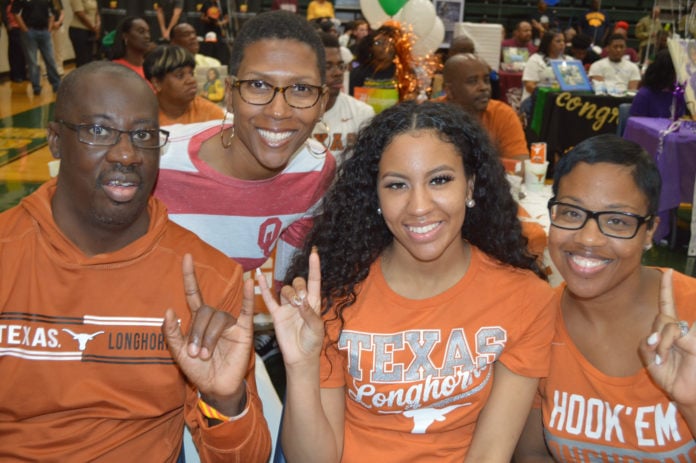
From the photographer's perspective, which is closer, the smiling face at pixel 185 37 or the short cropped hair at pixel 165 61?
the short cropped hair at pixel 165 61

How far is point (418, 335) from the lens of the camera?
5.68 ft

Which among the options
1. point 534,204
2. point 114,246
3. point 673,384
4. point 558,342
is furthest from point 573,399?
point 534,204

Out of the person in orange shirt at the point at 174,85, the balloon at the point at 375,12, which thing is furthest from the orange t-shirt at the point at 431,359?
the balloon at the point at 375,12

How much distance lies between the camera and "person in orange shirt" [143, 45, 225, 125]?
15.7ft

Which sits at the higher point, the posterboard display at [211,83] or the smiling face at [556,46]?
the smiling face at [556,46]

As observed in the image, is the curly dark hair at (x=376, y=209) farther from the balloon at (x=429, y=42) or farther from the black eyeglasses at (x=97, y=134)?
the balloon at (x=429, y=42)

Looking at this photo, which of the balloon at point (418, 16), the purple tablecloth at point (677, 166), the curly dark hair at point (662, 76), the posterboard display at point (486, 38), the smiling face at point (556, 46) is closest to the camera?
the purple tablecloth at point (677, 166)

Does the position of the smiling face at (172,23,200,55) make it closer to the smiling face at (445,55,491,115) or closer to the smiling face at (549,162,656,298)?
the smiling face at (445,55,491,115)

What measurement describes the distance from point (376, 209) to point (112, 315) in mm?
807

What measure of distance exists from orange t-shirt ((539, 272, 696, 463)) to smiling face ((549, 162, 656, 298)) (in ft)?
0.54

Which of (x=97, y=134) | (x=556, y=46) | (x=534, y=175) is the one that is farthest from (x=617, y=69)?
(x=97, y=134)

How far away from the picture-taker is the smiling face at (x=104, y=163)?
1722mm

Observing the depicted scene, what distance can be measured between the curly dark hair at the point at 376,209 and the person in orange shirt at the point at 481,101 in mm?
2576

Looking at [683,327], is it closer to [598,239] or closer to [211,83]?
[598,239]
